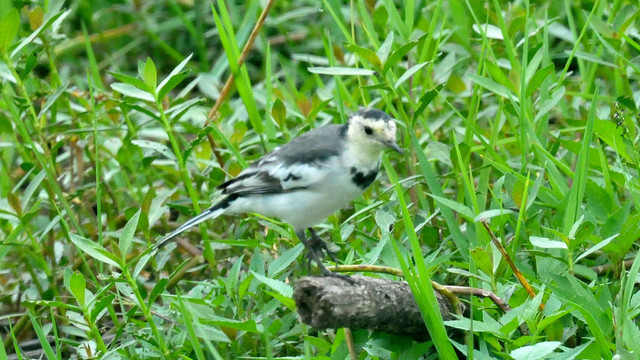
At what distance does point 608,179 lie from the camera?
3.29 m

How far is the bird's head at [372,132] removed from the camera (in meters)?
3.35

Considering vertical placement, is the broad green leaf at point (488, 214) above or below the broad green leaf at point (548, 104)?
below

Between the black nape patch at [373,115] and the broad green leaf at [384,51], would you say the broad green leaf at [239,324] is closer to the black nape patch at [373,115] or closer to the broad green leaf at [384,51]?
the black nape patch at [373,115]

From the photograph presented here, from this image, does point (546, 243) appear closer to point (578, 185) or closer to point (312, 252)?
point (578, 185)

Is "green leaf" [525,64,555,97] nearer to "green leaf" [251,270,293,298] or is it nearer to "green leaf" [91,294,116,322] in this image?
"green leaf" [251,270,293,298]

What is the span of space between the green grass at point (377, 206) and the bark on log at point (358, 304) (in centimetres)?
8

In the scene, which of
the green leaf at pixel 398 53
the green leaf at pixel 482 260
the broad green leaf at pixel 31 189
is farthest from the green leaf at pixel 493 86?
the broad green leaf at pixel 31 189

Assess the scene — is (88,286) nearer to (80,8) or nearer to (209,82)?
(209,82)

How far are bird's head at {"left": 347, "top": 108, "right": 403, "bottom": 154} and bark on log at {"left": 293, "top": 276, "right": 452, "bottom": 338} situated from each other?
64 cm

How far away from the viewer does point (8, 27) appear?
143 inches

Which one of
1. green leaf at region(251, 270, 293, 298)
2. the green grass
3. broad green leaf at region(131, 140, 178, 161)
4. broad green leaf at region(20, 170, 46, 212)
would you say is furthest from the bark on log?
broad green leaf at region(20, 170, 46, 212)

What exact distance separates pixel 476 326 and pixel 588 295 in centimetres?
33

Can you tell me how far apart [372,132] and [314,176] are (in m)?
0.25

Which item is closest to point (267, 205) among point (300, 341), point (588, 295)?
point (300, 341)
